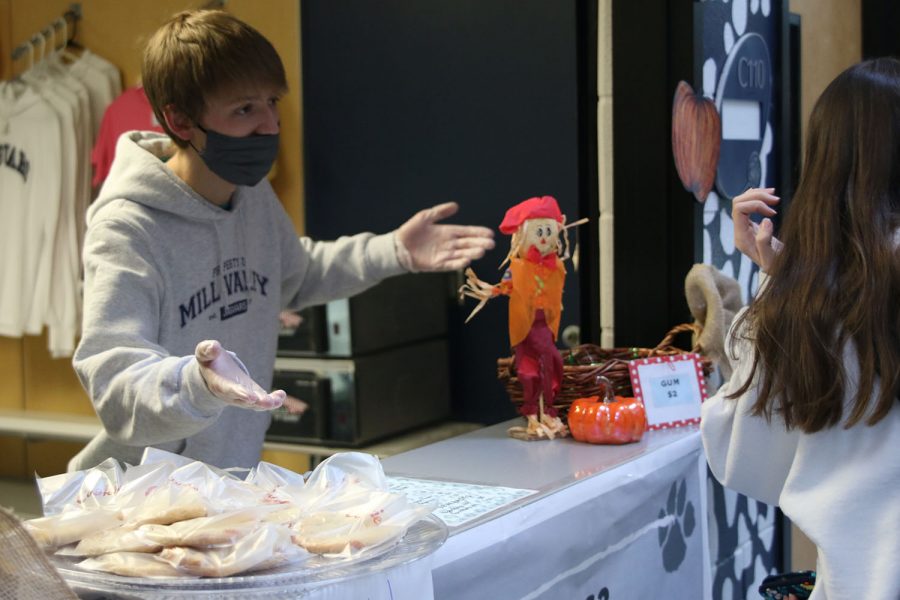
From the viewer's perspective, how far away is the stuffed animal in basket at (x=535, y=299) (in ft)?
6.50

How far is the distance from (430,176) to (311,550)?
110 inches

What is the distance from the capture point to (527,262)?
2004mm

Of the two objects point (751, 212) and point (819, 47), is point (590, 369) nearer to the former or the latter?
point (751, 212)

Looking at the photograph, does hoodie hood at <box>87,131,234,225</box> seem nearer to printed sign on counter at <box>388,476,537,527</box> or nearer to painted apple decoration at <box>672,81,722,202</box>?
printed sign on counter at <box>388,476,537,527</box>

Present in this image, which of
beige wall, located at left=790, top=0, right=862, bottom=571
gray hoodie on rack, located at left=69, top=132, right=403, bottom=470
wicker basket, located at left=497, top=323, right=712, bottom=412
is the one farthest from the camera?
beige wall, located at left=790, top=0, right=862, bottom=571

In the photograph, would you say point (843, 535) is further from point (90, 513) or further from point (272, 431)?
point (272, 431)

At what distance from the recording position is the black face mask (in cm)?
191

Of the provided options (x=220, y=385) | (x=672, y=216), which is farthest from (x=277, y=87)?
(x=672, y=216)

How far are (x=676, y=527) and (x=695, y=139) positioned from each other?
87cm

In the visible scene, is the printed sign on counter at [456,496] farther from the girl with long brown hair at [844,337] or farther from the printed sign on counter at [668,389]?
the printed sign on counter at [668,389]

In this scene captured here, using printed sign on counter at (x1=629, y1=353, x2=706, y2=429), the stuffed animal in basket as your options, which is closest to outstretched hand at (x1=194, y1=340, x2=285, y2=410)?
the stuffed animal in basket

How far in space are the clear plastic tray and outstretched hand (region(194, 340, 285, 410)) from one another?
27 cm

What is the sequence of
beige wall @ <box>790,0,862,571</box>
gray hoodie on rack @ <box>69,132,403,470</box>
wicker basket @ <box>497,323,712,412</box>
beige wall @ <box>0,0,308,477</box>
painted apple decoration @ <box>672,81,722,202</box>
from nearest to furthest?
gray hoodie on rack @ <box>69,132,403,470</box>, wicker basket @ <box>497,323,712,412</box>, painted apple decoration @ <box>672,81,722,202</box>, beige wall @ <box>790,0,862,571</box>, beige wall @ <box>0,0,308,477</box>

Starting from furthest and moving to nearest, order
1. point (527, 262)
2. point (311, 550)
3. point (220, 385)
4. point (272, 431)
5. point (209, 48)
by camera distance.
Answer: point (272, 431), point (527, 262), point (209, 48), point (220, 385), point (311, 550)
